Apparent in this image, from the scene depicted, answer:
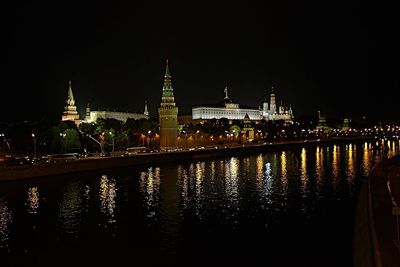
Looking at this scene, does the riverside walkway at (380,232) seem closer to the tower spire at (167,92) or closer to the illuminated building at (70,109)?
the tower spire at (167,92)

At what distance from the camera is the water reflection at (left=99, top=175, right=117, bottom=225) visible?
23859mm

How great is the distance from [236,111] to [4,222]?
13225cm

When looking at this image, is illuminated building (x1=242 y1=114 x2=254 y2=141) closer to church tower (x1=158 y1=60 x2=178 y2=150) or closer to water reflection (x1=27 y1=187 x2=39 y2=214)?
church tower (x1=158 y1=60 x2=178 y2=150)

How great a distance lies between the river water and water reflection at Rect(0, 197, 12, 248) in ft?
0.14

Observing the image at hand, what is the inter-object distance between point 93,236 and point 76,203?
7968 mm

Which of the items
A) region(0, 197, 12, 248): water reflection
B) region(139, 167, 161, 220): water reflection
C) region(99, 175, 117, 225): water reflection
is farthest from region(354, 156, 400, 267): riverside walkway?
region(0, 197, 12, 248): water reflection

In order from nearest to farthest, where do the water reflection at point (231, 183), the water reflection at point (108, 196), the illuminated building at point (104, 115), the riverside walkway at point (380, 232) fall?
the riverside walkway at point (380, 232)
the water reflection at point (108, 196)
the water reflection at point (231, 183)
the illuminated building at point (104, 115)

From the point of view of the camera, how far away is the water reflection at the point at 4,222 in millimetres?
19106

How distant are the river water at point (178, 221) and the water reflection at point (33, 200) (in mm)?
52

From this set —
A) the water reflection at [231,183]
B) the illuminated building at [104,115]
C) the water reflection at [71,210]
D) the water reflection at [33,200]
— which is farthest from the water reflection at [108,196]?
the illuminated building at [104,115]

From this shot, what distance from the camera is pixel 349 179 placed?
35750 millimetres

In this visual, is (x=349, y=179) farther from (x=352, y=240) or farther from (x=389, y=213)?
(x=389, y=213)

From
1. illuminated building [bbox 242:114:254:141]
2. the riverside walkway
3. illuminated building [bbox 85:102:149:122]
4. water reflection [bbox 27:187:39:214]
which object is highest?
illuminated building [bbox 85:102:149:122]

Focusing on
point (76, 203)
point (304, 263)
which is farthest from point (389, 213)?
point (76, 203)
